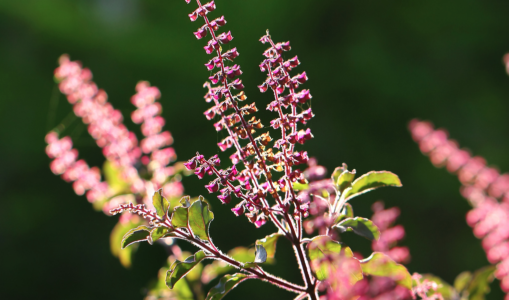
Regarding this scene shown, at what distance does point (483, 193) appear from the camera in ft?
2.53

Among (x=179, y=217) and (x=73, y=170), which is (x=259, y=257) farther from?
(x=73, y=170)

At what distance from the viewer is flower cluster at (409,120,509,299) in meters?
0.62

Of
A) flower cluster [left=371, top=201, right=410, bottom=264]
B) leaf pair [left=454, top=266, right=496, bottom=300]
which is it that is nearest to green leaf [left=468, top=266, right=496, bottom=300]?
leaf pair [left=454, top=266, right=496, bottom=300]

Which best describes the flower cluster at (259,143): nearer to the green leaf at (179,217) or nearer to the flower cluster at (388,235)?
the green leaf at (179,217)

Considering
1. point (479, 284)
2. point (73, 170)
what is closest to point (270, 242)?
point (479, 284)

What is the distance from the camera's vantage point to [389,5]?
3.33 metres

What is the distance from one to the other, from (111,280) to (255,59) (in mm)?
1729

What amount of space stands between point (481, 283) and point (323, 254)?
0.34 metres

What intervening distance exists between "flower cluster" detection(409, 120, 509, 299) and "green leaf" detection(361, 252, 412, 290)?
1.08 feet

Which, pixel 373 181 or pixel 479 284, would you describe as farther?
pixel 479 284

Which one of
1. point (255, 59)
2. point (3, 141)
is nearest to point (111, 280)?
point (3, 141)

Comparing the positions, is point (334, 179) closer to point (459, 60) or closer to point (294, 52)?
point (294, 52)

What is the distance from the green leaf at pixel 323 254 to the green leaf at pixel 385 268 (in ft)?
0.17

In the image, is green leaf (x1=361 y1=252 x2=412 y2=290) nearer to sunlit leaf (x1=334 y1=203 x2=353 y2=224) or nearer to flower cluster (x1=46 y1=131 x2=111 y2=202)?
sunlit leaf (x1=334 y1=203 x2=353 y2=224)
